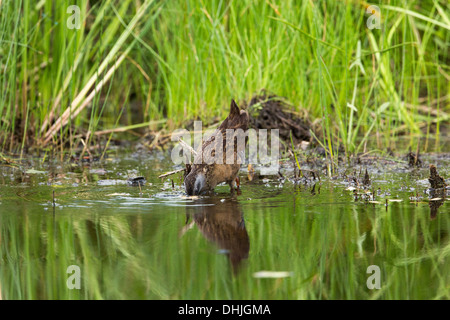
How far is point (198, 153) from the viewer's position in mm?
5531

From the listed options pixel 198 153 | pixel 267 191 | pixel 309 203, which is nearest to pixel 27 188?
pixel 198 153

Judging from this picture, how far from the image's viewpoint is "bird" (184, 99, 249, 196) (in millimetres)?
5277

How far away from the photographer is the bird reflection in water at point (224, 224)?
12.3 ft

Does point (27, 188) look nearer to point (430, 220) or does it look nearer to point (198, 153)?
Result: point (198, 153)

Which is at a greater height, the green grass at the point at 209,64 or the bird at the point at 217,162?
the green grass at the point at 209,64

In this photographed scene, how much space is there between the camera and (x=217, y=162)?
542 centimetres

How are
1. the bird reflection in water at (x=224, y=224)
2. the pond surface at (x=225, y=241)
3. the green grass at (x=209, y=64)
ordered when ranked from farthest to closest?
the green grass at (x=209, y=64), the bird reflection in water at (x=224, y=224), the pond surface at (x=225, y=241)

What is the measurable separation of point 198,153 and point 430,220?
2.08 meters

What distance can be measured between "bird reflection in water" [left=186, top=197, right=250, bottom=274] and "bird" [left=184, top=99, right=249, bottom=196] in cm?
17

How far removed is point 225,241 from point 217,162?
153 centimetres
